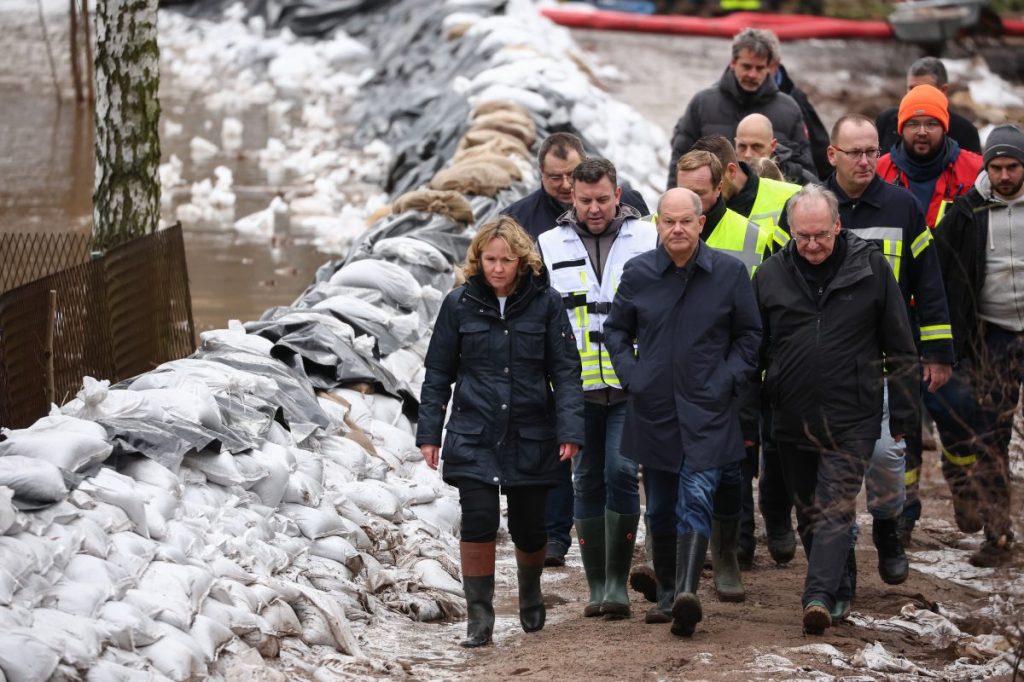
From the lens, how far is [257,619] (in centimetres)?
522

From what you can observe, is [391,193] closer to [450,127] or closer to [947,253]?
[450,127]

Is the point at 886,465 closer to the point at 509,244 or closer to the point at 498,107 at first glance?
the point at 509,244

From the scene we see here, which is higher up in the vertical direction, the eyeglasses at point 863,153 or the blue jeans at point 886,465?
the eyeglasses at point 863,153

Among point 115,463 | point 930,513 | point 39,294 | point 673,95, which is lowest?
point 930,513

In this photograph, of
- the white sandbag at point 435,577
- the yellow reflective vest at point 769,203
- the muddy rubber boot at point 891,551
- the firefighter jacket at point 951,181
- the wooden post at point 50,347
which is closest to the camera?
the muddy rubber boot at point 891,551

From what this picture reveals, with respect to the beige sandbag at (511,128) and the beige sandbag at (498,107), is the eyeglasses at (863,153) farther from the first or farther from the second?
the beige sandbag at (498,107)

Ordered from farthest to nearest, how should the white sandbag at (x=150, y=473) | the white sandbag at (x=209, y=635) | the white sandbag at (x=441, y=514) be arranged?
the white sandbag at (x=441, y=514) → the white sandbag at (x=150, y=473) → the white sandbag at (x=209, y=635)

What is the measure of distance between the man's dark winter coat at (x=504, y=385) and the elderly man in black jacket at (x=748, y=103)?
2887mm

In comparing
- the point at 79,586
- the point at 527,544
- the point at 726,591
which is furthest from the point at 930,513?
the point at 79,586

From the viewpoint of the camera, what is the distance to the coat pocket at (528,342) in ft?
A: 18.7

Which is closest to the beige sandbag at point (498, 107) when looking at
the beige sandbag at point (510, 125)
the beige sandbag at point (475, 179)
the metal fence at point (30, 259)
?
the beige sandbag at point (510, 125)

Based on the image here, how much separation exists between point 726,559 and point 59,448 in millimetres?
2519

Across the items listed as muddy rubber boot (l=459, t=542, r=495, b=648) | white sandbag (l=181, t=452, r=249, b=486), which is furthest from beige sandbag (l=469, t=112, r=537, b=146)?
muddy rubber boot (l=459, t=542, r=495, b=648)

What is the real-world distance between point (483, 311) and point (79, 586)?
1720 mm
